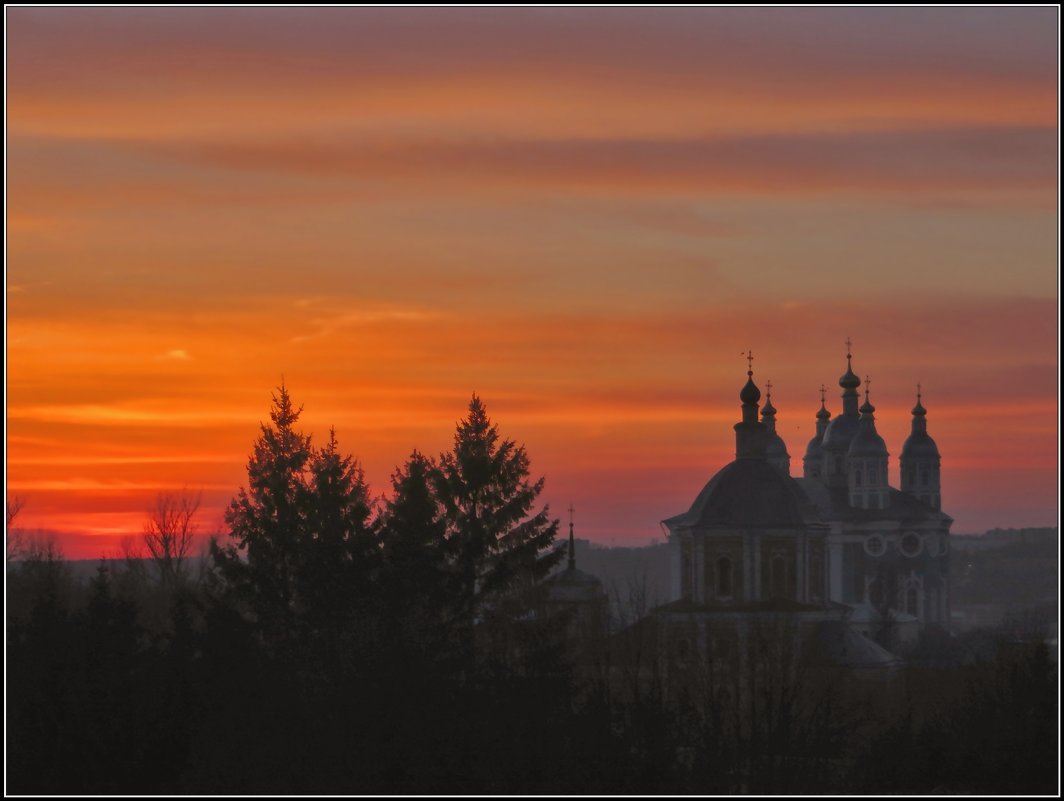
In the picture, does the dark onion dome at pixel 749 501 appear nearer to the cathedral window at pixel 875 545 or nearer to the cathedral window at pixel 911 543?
the cathedral window at pixel 875 545

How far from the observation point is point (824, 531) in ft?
328

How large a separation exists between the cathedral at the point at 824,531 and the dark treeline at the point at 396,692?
42193 millimetres

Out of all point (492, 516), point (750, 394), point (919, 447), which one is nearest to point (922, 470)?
point (919, 447)

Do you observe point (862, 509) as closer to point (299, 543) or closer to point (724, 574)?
point (724, 574)

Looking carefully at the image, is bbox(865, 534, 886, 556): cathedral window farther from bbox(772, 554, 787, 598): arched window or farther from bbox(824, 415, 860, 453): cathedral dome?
bbox(772, 554, 787, 598): arched window

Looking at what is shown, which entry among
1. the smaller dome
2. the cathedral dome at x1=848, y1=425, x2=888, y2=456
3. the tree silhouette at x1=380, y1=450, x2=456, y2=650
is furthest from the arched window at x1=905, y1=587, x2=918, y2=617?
the tree silhouette at x1=380, y1=450, x2=456, y2=650

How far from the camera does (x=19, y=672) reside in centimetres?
3953

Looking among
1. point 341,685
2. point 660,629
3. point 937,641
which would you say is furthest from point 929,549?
point 341,685

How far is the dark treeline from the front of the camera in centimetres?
3541

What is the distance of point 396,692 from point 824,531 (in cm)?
6226

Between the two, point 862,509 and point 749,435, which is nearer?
point 749,435

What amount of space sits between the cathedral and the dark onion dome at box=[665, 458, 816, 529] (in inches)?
1.7

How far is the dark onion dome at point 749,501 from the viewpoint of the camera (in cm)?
9806

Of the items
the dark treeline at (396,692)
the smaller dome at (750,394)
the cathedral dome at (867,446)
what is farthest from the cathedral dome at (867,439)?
the dark treeline at (396,692)
